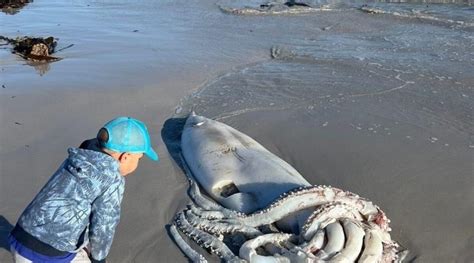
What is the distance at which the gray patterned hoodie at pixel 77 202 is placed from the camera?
10.4 ft

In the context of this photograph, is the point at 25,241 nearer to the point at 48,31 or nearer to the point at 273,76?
the point at 273,76

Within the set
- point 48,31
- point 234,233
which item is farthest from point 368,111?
point 48,31

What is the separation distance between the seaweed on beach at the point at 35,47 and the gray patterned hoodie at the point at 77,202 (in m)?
7.38

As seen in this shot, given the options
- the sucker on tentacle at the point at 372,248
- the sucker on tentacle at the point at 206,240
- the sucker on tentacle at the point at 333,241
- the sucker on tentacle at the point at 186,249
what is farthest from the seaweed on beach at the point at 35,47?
the sucker on tentacle at the point at 372,248

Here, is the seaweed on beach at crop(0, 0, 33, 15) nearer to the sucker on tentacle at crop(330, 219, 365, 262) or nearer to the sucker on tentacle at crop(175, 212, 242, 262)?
the sucker on tentacle at crop(175, 212, 242, 262)

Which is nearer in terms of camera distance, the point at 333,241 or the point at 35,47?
the point at 333,241

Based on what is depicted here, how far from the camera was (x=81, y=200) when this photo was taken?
319 centimetres

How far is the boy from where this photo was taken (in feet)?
Result: 10.4

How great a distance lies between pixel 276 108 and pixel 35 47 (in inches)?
206

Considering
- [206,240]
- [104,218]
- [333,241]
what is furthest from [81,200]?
[333,241]

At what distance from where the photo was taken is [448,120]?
6750 mm

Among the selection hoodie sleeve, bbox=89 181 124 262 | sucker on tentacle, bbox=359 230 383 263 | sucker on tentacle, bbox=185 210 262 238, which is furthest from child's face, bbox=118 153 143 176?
sucker on tentacle, bbox=359 230 383 263

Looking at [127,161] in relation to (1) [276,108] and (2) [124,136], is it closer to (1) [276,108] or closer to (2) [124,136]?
(2) [124,136]

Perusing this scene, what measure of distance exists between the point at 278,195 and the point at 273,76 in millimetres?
4448
